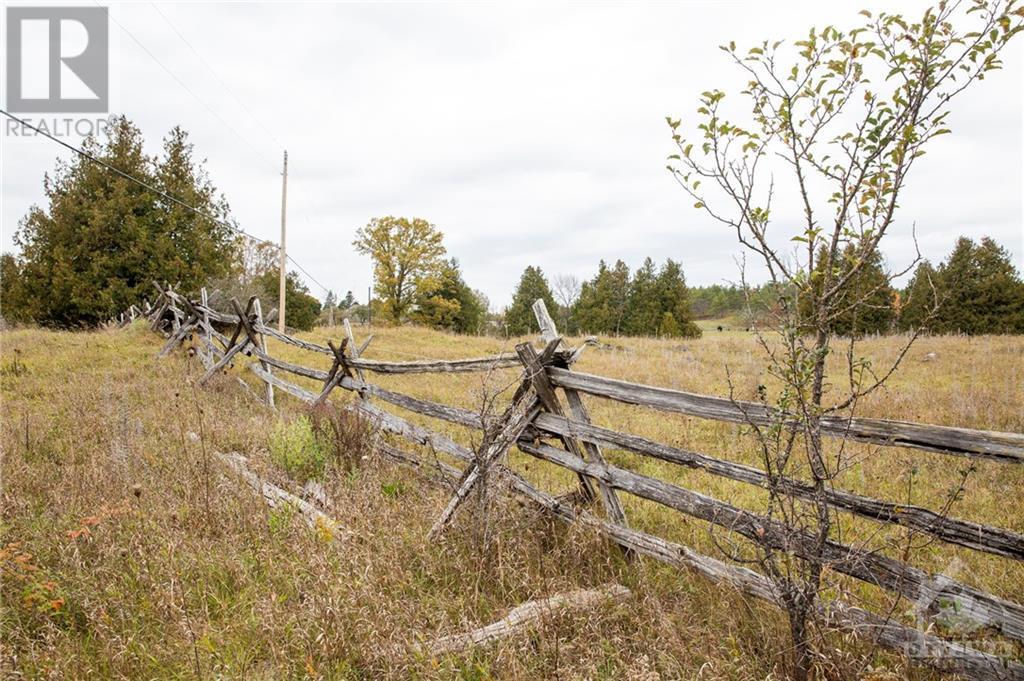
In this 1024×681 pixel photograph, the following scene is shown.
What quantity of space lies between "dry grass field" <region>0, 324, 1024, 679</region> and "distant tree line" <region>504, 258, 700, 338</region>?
26445 millimetres

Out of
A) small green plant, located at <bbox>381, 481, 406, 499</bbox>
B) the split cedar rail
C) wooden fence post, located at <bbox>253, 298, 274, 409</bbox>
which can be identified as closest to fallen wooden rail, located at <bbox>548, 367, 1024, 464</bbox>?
the split cedar rail

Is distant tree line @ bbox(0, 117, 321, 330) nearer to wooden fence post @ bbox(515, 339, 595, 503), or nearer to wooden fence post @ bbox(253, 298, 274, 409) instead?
wooden fence post @ bbox(253, 298, 274, 409)

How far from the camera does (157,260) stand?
18859 mm

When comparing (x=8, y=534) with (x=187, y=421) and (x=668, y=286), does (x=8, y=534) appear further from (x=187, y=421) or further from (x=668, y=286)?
(x=668, y=286)

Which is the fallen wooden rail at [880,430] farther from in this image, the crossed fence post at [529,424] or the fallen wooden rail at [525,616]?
the fallen wooden rail at [525,616]

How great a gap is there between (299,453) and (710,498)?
12.6 ft

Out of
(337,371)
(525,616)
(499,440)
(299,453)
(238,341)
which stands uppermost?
(238,341)

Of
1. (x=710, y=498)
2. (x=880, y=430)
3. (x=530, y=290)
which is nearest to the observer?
(x=880, y=430)

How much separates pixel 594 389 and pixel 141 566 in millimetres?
2900

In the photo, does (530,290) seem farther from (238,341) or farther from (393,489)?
(393,489)

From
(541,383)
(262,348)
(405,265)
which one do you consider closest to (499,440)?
(541,383)

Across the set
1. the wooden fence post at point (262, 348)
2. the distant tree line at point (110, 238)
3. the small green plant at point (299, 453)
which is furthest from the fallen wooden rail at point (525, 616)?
the distant tree line at point (110, 238)

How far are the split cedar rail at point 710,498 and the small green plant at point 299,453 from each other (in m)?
0.62

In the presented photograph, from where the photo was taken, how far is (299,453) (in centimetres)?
509
